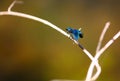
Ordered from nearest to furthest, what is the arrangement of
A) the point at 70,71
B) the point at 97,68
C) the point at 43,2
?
the point at 97,68 < the point at 70,71 < the point at 43,2

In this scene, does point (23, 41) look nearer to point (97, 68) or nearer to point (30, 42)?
point (30, 42)

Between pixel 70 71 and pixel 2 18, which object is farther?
pixel 2 18

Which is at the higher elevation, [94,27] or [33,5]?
[33,5]

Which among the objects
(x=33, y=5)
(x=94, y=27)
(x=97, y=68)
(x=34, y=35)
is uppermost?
(x=33, y=5)

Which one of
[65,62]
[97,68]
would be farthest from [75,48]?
[97,68]

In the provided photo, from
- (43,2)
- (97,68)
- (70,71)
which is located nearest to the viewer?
(97,68)

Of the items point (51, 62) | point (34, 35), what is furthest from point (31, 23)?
point (51, 62)

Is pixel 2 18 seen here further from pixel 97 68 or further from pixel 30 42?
pixel 97 68
